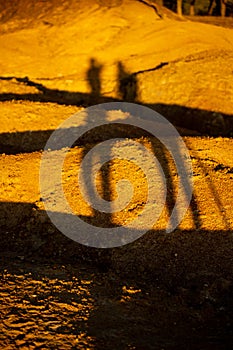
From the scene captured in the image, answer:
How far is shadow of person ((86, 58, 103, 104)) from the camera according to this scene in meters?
9.09

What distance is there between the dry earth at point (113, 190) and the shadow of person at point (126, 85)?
7cm

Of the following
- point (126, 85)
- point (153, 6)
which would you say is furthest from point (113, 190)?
point (153, 6)

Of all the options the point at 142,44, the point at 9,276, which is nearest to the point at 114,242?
the point at 9,276

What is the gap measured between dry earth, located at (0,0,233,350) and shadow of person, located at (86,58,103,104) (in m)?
0.07

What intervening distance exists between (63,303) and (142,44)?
23.1 ft

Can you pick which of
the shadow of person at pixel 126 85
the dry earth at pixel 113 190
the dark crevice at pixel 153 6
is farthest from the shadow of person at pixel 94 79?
the dark crevice at pixel 153 6

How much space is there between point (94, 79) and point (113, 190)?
482 centimetres

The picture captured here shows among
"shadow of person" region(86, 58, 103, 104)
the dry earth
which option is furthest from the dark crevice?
Answer: "shadow of person" region(86, 58, 103, 104)

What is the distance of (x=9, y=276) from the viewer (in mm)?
3674

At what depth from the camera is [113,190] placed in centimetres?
496

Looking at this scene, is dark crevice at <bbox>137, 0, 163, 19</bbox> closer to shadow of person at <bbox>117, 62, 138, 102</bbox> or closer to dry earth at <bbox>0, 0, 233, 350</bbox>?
dry earth at <bbox>0, 0, 233, 350</bbox>

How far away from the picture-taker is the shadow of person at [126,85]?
877cm

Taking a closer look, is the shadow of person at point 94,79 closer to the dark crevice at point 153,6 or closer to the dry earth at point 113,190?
the dry earth at point 113,190

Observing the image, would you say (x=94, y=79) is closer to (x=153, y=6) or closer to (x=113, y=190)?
(x=153, y=6)
